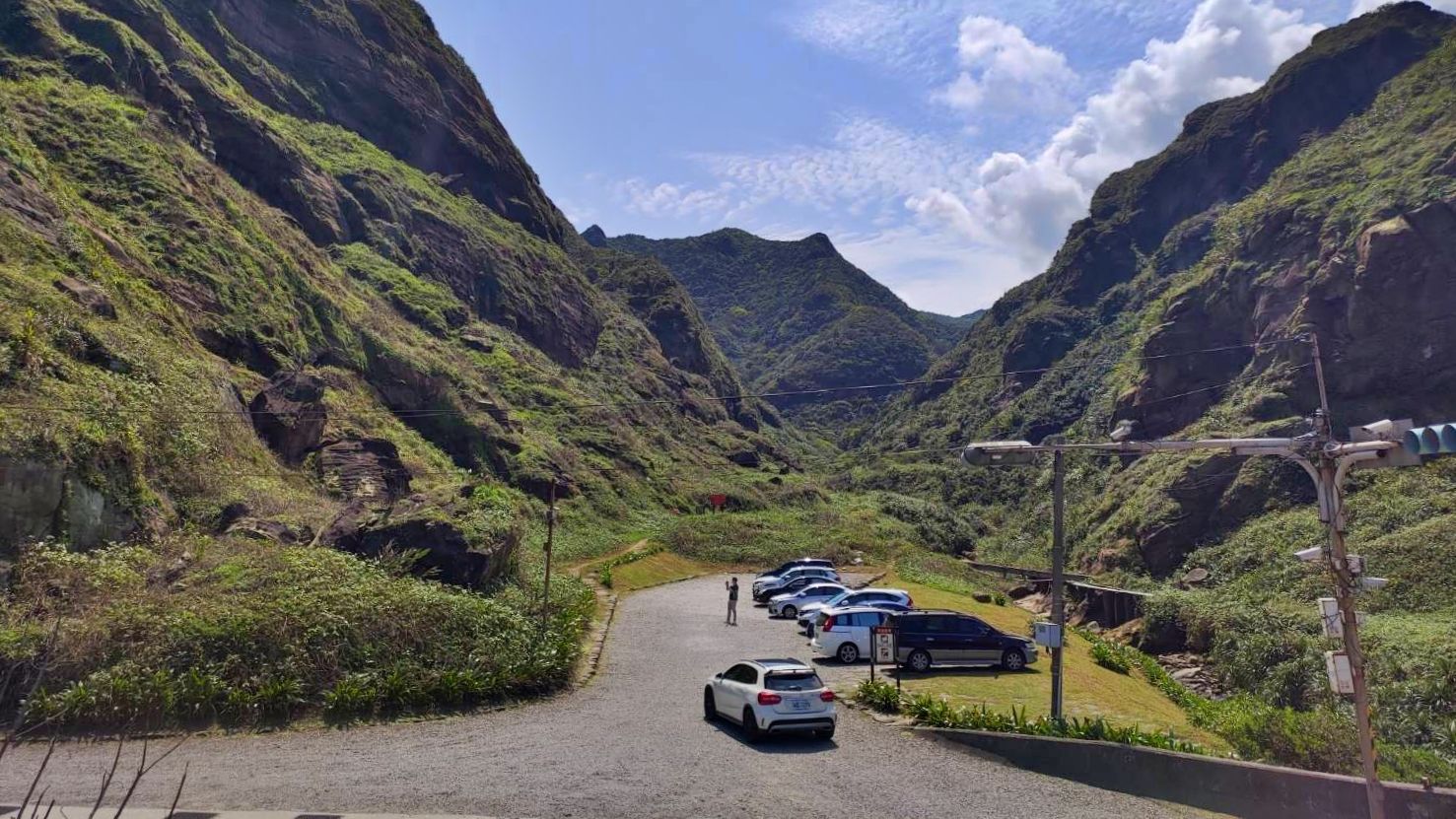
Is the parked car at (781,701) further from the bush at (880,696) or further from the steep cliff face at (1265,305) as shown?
the steep cliff face at (1265,305)

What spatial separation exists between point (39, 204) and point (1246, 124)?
152m

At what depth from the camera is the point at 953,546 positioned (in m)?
79.9

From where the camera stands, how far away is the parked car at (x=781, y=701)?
1569 centimetres

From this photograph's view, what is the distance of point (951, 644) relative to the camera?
936 inches

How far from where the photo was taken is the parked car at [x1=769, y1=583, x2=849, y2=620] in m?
34.2

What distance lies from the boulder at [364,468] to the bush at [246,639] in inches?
408

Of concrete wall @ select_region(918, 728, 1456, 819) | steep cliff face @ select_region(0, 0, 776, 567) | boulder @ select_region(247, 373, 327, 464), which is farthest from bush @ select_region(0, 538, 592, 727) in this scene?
boulder @ select_region(247, 373, 327, 464)

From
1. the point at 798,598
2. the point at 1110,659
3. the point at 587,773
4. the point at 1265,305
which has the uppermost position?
the point at 1265,305

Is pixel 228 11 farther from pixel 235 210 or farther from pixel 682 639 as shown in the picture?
pixel 682 639

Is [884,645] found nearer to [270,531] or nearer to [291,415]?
[270,531]

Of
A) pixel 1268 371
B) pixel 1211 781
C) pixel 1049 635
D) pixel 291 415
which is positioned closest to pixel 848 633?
pixel 1049 635

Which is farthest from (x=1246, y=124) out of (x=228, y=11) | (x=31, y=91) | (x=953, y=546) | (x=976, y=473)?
(x=31, y=91)

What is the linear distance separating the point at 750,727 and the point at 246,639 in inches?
406

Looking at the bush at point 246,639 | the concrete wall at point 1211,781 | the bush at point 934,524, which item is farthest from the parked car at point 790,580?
the bush at point 934,524
